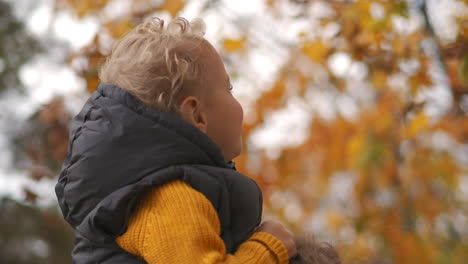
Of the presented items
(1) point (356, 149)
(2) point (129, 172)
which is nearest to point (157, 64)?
(2) point (129, 172)

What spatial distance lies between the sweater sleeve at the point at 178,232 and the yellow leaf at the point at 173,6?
87.2 inches

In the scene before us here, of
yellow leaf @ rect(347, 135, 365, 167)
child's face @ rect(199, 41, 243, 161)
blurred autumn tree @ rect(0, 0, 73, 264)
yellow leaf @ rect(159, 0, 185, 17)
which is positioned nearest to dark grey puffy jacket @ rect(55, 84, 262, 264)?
child's face @ rect(199, 41, 243, 161)

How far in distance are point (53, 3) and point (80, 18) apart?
5.21 feet

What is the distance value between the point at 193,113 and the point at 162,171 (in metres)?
0.22

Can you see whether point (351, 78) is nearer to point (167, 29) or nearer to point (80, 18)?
point (80, 18)

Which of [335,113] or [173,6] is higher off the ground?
[173,6]

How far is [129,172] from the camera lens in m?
1.35

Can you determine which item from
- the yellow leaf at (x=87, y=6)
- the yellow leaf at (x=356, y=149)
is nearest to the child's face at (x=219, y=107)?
the yellow leaf at (x=87, y=6)

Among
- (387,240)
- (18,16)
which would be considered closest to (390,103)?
(387,240)

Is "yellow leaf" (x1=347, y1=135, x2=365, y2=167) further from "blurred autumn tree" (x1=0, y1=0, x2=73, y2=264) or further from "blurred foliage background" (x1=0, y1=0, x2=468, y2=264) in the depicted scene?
"blurred autumn tree" (x1=0, y1=0, x2=73, y2=264)

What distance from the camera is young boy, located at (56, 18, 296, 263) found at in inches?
50.9

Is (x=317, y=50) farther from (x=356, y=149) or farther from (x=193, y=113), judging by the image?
(x=193, y=113)

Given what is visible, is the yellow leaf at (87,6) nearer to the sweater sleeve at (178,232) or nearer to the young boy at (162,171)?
the young boy at (162,171)

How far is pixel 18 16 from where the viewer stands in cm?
799
